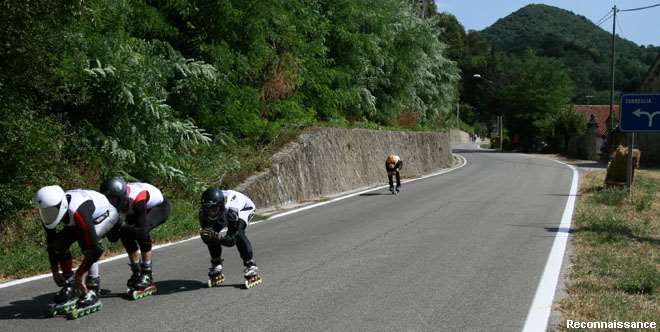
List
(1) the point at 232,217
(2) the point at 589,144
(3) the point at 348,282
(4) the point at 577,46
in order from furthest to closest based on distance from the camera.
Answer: (4) the point at 577,46 → (2) the point at 589,144 → (3) the point at 348,282 → (1) the point at 232,217

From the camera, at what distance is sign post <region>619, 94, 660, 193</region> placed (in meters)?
14.9

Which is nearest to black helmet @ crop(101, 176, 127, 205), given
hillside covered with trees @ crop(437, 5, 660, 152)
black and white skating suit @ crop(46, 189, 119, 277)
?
black and white skating suit @ crop(46, 189, 119, 277)

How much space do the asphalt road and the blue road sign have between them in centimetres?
353

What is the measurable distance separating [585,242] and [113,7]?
973cm

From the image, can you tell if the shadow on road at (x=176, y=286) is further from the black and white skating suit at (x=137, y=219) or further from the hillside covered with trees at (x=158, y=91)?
the hillside covered with trees at (x=158, y=91)

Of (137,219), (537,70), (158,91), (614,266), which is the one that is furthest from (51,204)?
(537,70)

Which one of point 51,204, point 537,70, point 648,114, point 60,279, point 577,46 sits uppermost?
point 577,46

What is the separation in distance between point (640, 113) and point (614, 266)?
8.16 m

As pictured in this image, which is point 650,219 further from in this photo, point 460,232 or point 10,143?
point 10,143

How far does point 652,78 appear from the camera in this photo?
44.1 m

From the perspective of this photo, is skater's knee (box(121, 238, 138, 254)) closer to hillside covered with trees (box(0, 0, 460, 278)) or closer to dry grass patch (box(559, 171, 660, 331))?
hillside covered with trees (box(0, 0, 460, 278))

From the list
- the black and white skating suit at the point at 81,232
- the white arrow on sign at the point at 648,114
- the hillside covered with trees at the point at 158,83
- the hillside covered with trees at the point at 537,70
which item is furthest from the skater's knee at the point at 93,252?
the hillside covered with trees at the point at 537,70

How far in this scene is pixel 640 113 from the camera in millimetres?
15047

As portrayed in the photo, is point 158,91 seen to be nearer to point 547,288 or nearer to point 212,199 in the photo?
point 212,199
